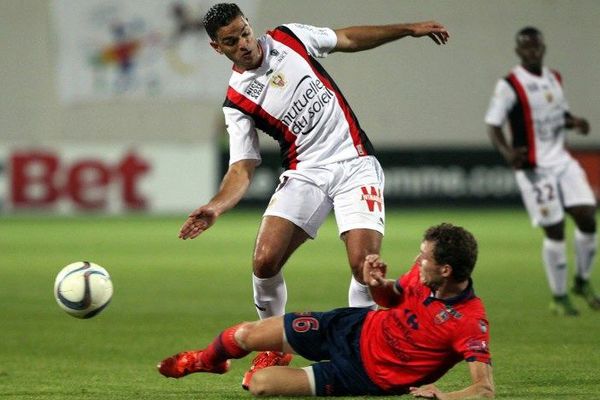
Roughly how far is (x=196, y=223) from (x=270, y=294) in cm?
127

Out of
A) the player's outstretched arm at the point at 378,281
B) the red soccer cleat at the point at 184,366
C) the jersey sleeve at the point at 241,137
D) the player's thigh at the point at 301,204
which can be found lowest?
the red soccer cleat at the point at 184,366

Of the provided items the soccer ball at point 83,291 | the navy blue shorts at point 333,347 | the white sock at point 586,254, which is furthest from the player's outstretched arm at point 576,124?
the soccer ball at point 83,291

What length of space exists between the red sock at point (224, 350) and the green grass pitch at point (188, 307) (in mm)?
215

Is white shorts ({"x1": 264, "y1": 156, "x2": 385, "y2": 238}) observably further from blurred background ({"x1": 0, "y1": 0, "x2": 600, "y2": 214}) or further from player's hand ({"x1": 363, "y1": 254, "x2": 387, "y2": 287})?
blurred background ({"x1": 0, "y1": 0, "x2": 600, "y2": 214})

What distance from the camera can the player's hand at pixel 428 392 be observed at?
18.2 ft

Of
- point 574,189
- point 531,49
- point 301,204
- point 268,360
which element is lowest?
point 268,360

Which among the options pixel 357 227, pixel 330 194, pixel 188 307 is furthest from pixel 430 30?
pixel 188 307

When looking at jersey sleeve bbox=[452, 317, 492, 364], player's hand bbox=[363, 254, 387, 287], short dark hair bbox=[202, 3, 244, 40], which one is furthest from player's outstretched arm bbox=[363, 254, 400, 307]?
short dark hair bbox=[202, 3, 244, 40]

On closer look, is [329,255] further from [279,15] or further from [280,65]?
[279,15]

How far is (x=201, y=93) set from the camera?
2553 cm

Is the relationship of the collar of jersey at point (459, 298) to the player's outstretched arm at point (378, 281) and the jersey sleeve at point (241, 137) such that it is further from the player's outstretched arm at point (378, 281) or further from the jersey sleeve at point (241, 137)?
the jersey sleeve at point (241, 137)

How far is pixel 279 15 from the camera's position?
2642 centimetres

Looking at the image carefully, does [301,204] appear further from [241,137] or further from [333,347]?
[333,347]

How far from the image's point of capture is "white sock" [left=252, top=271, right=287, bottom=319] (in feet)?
23.4
